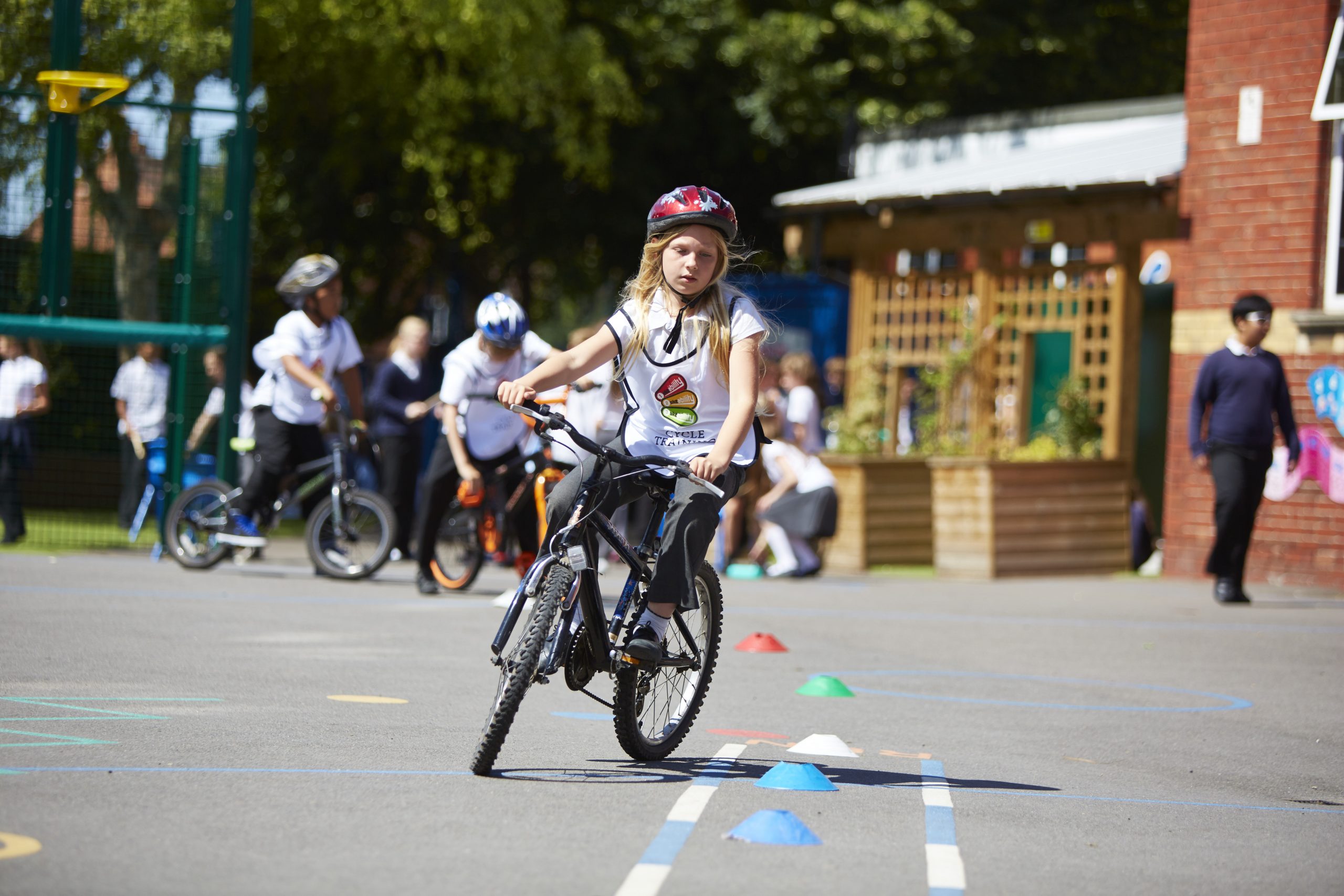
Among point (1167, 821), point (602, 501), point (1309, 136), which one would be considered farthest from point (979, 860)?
point (1309, 136)

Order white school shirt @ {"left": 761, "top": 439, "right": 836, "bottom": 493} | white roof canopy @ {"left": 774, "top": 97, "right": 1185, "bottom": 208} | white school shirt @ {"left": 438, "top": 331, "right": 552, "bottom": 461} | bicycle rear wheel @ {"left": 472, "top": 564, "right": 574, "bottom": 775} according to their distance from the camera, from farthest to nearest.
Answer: white roof canopy @ {"left": 774, "top": 97, "right": 1185, "bottom": 208} < white school shirt @ {"left": 761, "top": 439, "right": 836, "bottom": 493} < white school shirt @ {"left": 438, "top": 331, "right": 552, "bottom": 461} < bicycle rear wheel @ {"left": 472, "top": 564, "right": 574, "bottom": 775}

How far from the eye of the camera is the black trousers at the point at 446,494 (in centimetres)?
1095

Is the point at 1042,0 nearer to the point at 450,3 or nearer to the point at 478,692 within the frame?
the point at 450,3

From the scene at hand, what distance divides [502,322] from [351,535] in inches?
95.9

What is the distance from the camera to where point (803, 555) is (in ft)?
49.1

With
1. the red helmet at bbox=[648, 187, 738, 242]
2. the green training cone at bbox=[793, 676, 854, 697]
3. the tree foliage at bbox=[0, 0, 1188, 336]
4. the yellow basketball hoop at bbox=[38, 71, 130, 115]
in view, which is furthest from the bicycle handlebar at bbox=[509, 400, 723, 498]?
the tree foliage at bbox=[0, 0, 1188, 336]

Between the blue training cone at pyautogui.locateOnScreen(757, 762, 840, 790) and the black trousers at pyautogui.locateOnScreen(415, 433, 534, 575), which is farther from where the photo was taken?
the black trousers at pyautogui.locateOnScreen(415, 433, 534, 575)

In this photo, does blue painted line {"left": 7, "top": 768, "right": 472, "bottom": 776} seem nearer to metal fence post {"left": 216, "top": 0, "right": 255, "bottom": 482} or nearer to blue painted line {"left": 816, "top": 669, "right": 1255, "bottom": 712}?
blue painted line {"left": 816, "top": 669, "right": 1255, "bottom": 712}

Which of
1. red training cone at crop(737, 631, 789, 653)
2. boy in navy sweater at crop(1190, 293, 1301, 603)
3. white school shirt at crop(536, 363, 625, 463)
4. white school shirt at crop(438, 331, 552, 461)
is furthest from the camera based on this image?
white school shirt at crop(536, 363, 625, 463)

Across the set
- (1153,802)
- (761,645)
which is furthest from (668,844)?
(761,645)

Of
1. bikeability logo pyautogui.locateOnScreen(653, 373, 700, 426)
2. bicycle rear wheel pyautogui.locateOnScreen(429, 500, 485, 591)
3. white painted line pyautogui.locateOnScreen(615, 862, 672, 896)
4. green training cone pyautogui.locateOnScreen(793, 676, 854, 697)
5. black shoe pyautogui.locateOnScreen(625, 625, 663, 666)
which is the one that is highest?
bikeability logo pyautogui.locateOnScreen(653, 373, 700, 426)

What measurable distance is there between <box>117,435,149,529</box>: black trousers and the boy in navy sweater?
351 inches

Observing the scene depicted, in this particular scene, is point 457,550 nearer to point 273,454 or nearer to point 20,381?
point 273,454

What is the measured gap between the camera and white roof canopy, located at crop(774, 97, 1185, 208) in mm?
17031
